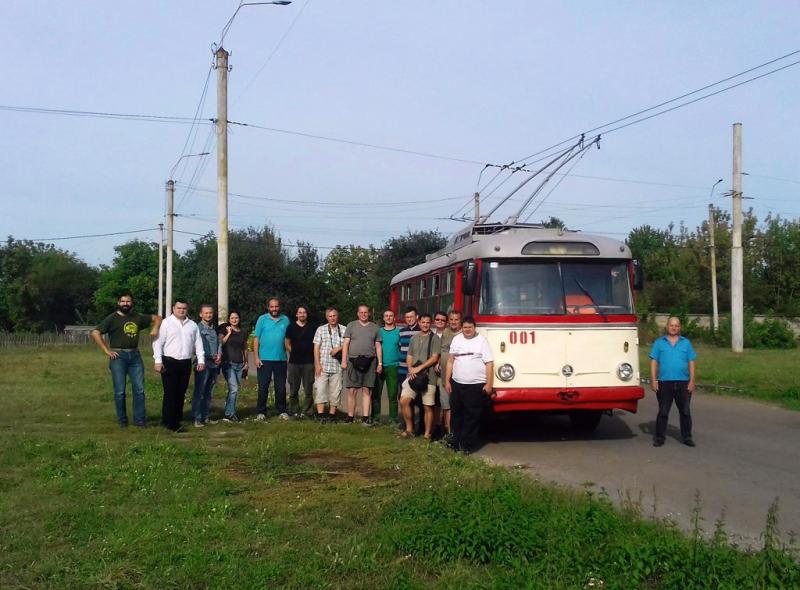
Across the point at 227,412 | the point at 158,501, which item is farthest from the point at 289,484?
the point at 227,412

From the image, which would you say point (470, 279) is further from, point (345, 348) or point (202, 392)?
point (202, 392)

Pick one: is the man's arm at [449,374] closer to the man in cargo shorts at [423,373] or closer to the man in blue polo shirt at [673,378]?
the man in cargo shorts at [423,373]

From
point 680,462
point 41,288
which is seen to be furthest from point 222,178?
point 41,288

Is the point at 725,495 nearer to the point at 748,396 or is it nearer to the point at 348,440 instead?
the point at 348,440

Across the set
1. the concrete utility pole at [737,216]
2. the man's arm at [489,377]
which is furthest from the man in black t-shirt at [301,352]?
the concrete utility pole at [737,216]

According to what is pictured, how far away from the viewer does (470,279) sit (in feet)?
38.6

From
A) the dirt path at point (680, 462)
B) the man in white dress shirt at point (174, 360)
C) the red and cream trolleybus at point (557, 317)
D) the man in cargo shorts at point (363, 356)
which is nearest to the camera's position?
the dirt path at point (680, 462)

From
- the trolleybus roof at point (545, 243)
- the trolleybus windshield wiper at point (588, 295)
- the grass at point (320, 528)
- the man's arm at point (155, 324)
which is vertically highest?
the trolleybus roof at point (545, 243)

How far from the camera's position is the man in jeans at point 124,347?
12484mm

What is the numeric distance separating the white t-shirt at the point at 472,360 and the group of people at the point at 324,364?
0.04 feet

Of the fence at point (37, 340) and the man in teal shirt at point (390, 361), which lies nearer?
the man in teal shirt at point (390, 361)

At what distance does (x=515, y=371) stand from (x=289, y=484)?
13.4 ft

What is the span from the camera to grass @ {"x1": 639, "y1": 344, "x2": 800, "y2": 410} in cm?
1868

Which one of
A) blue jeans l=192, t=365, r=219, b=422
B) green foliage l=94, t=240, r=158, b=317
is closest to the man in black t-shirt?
blue jeans l=192, t=365, r=219, b=422
